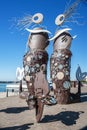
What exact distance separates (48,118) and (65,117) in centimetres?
55

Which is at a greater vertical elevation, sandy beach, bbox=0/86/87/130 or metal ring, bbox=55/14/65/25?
metal ring, bbox=55/14/65/25

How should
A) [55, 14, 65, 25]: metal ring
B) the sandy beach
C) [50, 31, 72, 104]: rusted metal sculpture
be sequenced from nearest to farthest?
1. the sandy beach
2. [50, 31, 72, 104]: rusted metal sculpture
3. [55, 14, 65, 25]: metal ring

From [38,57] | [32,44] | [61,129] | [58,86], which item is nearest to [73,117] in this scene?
[61,129]

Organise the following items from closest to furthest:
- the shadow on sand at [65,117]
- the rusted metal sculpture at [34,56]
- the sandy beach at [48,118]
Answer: the sandy beach at [48,118] < the shadow on sand at [65,117] < the rusted metal sculpture at [34,56]

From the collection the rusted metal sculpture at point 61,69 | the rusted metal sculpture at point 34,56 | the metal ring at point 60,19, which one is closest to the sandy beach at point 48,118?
the rusted metal sculpture at point 61,69

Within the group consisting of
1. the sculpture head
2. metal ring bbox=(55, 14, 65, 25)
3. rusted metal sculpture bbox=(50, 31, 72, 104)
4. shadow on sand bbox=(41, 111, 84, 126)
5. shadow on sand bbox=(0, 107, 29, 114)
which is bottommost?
shadow on sand bbox=(41, 111, 84, 126)

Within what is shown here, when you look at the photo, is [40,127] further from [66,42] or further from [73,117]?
[66,42]

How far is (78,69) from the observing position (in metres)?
13.7

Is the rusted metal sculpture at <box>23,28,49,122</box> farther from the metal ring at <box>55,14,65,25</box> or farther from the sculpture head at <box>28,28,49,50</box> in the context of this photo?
the metal ring at <box>55,14,65,25</box>

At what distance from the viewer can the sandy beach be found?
8.37 metres

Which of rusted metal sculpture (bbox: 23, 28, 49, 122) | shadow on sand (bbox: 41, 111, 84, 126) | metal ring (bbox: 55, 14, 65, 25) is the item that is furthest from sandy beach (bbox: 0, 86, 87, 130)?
metal ring (bbox: 55, 14, 65, 25)

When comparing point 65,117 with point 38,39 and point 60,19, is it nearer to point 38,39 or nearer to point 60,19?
point 38,39

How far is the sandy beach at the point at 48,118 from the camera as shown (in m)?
8.37

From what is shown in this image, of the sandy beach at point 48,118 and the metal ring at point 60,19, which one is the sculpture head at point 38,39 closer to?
the metal ring at point 60,19
